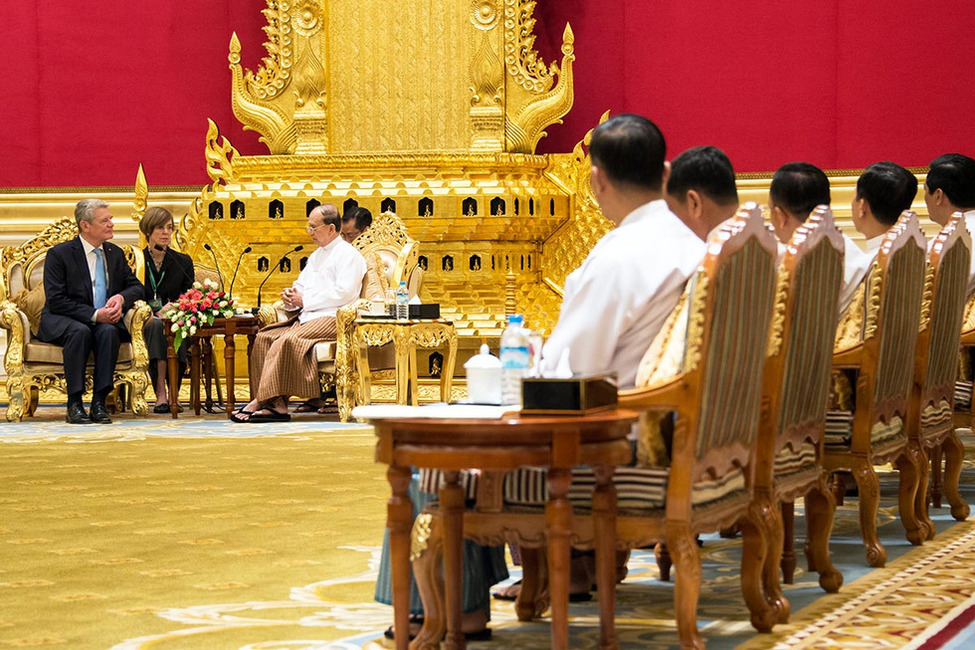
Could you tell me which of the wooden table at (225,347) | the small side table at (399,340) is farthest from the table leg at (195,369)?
the small side table at (399,340)

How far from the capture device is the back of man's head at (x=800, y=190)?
446 cm

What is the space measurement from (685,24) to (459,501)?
8.28m

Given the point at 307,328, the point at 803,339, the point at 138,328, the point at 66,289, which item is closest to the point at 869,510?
the point at 803,339

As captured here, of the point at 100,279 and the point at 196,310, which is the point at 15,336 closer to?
the point at 100,279

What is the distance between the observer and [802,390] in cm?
377

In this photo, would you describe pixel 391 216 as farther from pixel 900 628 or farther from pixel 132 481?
pixel 900 628

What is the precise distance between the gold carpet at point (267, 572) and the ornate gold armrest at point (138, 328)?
7.77 ft

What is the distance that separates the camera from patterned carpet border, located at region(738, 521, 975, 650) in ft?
10.6

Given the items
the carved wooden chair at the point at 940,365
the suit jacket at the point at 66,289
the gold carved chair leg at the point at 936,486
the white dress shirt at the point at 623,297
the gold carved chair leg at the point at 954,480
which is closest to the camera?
the white dress shirt at the point at 623,297

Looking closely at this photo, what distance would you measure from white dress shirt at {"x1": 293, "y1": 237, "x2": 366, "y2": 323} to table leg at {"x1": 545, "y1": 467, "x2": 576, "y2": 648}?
6063 mm

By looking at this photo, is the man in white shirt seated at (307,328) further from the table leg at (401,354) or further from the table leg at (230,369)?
the table leg at (401,354)

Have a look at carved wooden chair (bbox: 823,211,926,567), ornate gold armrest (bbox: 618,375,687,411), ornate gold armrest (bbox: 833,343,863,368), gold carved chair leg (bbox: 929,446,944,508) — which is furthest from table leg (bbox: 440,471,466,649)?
gold carved chair leg (bbox: 929,446,944,508)

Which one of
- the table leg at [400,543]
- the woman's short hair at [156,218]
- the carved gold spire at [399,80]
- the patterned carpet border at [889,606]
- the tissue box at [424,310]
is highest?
the carved gold spire at [399,80]

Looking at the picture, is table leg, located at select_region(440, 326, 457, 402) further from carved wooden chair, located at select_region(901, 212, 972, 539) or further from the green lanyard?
carved wooden chair, located at select_region(901, 212, 972, 539)
